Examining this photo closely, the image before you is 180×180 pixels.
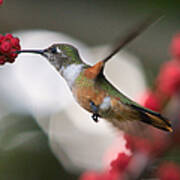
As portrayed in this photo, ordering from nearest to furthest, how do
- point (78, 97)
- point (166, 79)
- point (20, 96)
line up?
point (78, 97) < point (166, 79) < point (20, 96)

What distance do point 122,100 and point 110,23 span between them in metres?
2.67

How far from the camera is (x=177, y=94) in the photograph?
6.56 feet

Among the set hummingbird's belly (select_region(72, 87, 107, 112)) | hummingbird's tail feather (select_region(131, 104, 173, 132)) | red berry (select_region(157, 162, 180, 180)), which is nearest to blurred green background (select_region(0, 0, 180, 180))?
red berry (select_region(157, 162, 180, 180))

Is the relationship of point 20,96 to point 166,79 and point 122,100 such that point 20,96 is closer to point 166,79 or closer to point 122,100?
point 166,79

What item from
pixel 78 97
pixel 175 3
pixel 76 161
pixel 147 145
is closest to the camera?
pixel 78 97

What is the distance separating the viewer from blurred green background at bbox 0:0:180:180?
153 inches

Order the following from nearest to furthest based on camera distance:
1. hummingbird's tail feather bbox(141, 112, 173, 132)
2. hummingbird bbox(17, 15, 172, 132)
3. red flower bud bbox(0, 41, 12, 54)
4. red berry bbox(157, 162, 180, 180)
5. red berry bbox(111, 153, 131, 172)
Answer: red flower bud bbox(0, 41, 12, 54) < hummingbird's tail feather bbox(141, 112, 173, 132) < hummingbird bbox(17, 15, 172, 132) < red berry bbox(111, 153, 131, 172) < red berry bbox(157, 162, 180, 180)

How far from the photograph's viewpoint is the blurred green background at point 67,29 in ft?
12.8

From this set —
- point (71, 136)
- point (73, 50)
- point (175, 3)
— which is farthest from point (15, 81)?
point (73, 50)

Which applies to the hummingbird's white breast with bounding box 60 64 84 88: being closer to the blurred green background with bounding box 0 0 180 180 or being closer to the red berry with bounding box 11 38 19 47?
the red berry with bounding box 11 38 19 47

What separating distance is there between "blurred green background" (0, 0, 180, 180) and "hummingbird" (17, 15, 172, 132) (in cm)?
231

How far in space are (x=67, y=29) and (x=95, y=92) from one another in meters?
2.76

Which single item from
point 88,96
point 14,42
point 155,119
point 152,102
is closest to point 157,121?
point 155,119

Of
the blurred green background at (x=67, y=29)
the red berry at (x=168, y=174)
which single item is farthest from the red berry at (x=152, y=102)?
the blurred green background at (x=67, y=29)
